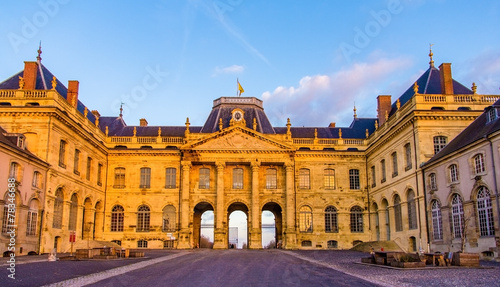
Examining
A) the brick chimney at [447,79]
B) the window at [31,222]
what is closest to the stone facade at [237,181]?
the brick chimney at [447,79]

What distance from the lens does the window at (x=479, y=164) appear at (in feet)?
84.0

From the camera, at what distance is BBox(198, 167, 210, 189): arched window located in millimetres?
45062

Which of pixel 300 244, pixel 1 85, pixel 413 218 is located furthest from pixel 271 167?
pixel 1 85

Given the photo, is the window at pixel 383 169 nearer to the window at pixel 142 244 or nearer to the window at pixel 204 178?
the window at pixel 204 178

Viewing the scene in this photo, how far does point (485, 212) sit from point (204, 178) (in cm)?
2597

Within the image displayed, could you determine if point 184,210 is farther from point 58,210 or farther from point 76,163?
point 58,210

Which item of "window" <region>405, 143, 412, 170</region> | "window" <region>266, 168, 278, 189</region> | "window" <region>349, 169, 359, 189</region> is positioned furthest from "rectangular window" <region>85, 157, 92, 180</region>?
"window" <region>405, 143, 412, 170</region>

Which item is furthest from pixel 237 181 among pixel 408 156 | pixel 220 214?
pixel 408 156

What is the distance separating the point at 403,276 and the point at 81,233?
2959 centimetres

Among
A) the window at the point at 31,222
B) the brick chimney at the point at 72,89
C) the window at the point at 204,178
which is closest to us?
the window at the point at 31,222

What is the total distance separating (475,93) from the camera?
110 feet

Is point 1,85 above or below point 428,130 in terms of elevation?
above

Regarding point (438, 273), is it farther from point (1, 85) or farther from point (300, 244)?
point (1, 85)

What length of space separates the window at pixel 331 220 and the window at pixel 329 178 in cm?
207
